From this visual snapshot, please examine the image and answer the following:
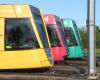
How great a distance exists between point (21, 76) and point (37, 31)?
2059mm

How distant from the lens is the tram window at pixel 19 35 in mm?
17641

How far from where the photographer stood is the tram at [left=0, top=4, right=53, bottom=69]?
17531mm

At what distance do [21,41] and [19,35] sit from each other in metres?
0.23

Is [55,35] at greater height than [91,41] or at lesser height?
greater

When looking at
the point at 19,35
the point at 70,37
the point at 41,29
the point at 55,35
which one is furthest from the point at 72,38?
the point at 19,35

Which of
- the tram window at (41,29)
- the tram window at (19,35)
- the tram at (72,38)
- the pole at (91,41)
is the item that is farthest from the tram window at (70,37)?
the pole at (91,41)

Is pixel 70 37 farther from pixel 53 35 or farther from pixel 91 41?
pixel 91 41

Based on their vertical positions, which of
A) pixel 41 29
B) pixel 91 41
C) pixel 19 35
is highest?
pixel 41 29

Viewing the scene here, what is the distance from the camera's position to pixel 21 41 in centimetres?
1766

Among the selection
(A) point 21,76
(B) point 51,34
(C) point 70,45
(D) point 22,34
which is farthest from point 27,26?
(C) point 70,45

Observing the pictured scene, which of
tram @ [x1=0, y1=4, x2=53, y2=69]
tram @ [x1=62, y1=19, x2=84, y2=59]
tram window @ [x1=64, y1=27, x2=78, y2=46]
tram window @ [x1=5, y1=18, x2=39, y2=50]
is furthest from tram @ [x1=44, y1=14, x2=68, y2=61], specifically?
tram window @ [x1=5, y1=18, x2=39, y2=50]

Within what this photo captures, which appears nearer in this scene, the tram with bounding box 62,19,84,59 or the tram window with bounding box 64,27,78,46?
the tram with bounding box 62,19,84,59

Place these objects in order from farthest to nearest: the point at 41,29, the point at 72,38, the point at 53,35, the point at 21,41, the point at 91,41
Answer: the point at 72,38 → the point at 53,35 → the point at 41,29 → the point at 21,41 → the point at 91,41

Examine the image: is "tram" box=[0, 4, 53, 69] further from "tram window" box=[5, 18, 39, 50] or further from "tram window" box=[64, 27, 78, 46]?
"tram window" box=[64, 27, 78, 46]
